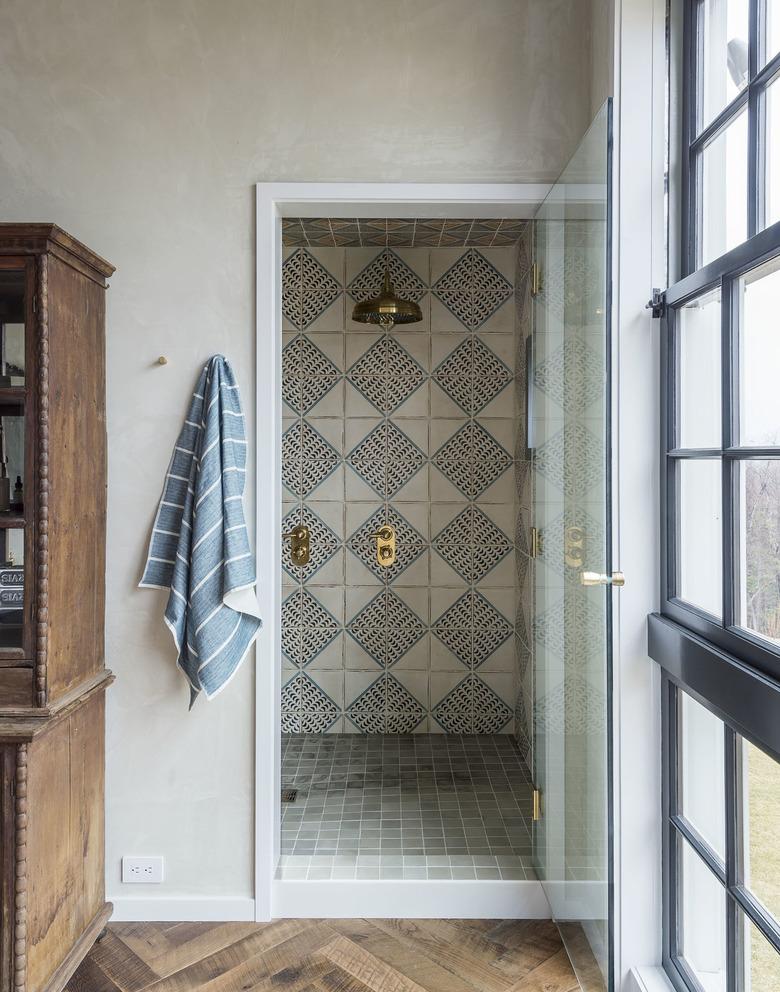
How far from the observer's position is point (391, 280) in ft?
11.6

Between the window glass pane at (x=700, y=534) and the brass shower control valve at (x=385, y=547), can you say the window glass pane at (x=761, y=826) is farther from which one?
the brass shower control valve at (x=385, y=547)

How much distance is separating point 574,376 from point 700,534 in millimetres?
521

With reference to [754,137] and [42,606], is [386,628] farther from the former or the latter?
[754,137]

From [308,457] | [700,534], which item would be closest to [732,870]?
[700,534]

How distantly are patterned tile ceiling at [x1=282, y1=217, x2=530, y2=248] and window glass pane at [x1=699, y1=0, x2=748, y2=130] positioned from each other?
1.06m

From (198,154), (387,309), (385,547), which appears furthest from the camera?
(385,547)

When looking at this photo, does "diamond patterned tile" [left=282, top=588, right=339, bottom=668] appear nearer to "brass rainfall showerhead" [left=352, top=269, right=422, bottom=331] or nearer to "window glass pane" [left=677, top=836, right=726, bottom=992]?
"brass rainfall showerhead" [left=352, top=269, right=422, bottom=331]

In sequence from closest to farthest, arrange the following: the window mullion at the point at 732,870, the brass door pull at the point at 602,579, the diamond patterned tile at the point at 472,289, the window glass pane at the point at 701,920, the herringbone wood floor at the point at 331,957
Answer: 1. the window mullion at the point at 732,870
2. the window glass pane at the point at 701,920
3. the brass door pull at the point at 602,579
4. the herringbone wood floor at the point at 331,957
5. the diamond patterned tile at the point at 472,289

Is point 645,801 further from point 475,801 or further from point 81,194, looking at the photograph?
point 81,194

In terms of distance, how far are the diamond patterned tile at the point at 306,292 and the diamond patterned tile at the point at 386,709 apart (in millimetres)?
1770

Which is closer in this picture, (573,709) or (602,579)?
(602,579)

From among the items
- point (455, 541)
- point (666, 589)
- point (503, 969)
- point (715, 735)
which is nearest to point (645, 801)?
point (715, 735)

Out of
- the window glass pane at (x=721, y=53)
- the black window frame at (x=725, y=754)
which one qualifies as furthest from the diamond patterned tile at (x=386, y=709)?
the window glass pane at (x=721, y=53)

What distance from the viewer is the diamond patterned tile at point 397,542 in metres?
3.56
